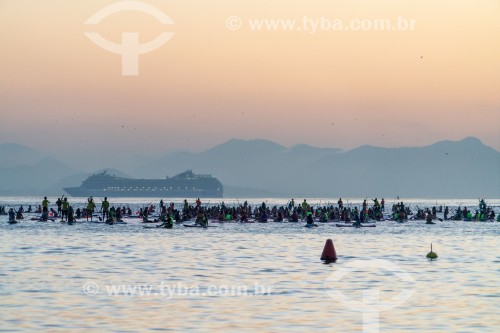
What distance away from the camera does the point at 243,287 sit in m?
31.5

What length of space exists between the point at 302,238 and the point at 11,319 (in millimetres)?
39415

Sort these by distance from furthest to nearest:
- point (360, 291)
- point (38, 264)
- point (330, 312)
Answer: point (38, 264)
point (360, 291)
point (330, 312)

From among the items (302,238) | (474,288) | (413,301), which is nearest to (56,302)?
(413,301)

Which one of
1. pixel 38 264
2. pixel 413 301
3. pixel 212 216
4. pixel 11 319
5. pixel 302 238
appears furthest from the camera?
pixel 212 216

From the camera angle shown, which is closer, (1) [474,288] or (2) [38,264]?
(1) [474,288]

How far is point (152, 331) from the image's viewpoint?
22625mm

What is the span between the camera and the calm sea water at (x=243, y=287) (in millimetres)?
24219

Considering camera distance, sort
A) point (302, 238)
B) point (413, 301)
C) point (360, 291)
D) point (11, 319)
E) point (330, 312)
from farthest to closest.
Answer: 1. point (302, 238)
2. point (360, 291)
3. point (413, 301)
4. point (330, 312)
5. point (11, 319)

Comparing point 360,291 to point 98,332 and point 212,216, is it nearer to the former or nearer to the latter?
point 98,332

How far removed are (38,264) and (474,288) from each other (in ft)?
59.7

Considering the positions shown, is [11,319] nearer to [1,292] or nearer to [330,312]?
[1,292]

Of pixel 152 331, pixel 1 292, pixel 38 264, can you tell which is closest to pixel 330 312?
pixel 152 331

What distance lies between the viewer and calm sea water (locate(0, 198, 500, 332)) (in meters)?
24.2

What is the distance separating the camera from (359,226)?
265 feet
